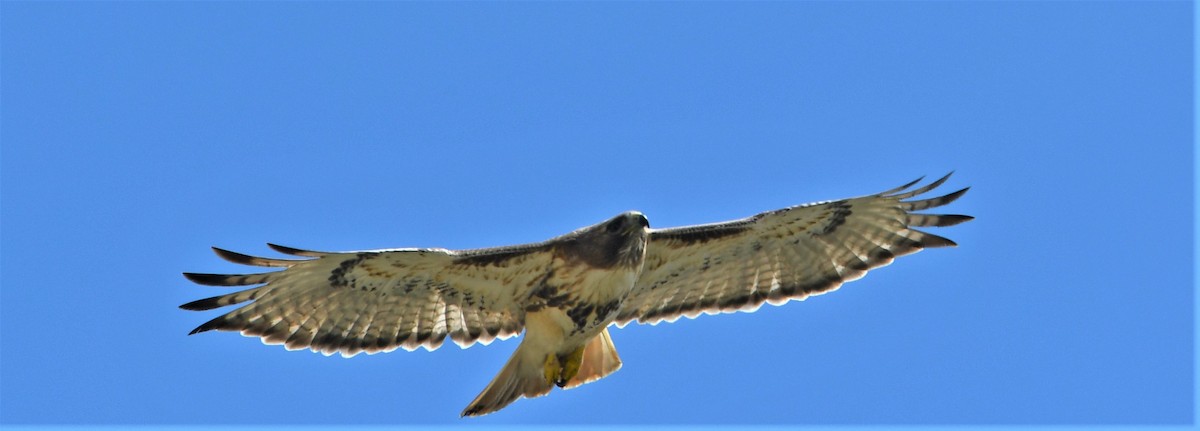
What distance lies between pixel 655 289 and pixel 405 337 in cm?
201

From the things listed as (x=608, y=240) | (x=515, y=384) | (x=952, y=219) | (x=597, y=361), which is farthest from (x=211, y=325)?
(x=952, y=219)

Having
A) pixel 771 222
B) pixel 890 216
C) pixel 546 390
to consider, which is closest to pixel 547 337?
pixel 546 390

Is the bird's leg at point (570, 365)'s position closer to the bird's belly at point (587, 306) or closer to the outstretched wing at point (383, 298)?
the bird's belly at point (587, 306)

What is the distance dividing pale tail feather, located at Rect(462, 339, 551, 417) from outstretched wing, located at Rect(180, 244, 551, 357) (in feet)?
1.01

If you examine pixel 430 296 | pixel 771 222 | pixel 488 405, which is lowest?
pixel 488 405

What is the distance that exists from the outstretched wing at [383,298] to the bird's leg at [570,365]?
478 millimetres

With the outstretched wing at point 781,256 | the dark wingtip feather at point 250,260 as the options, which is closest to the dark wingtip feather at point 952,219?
the outstretched wing at point 781,256

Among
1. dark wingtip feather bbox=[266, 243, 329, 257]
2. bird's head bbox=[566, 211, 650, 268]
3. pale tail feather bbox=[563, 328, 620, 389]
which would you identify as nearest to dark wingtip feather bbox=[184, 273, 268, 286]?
dark wingtip feather bbox=[266, 243, 329, 257]

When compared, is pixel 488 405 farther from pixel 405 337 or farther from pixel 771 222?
pixel 771 222

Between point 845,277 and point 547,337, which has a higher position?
point 845,277

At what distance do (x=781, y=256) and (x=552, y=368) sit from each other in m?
2.15

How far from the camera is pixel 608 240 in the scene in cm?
1174

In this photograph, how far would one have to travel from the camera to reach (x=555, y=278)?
1201 cm

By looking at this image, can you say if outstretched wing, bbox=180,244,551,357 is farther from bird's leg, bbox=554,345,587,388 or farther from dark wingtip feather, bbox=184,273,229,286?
bird's leg, bbox=554,345,587,388
